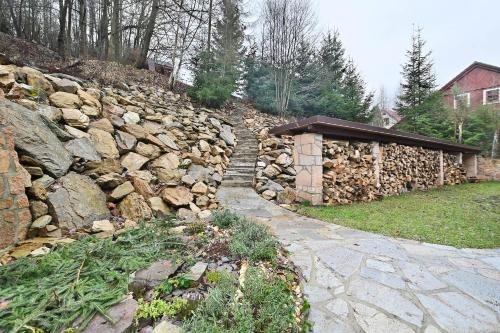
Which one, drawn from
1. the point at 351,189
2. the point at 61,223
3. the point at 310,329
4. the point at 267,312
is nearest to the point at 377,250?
the point at 310,329

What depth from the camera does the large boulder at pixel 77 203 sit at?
2.90 meters

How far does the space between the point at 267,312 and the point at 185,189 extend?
3.23 metres

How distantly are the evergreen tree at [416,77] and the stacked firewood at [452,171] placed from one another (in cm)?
529

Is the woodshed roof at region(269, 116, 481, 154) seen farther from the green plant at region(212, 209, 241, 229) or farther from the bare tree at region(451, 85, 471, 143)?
the bare tree at region(451, 85, 471, 143)

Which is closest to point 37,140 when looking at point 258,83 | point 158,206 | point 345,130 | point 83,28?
point 158,206

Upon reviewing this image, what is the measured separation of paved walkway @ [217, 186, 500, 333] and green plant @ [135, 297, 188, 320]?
0.99 metres

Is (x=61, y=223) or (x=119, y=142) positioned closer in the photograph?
(x=61, y=223)

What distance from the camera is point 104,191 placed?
3615 mm

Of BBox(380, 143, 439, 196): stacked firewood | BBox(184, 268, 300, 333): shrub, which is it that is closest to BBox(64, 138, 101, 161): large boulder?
BBox(184, 268, 300, 333): shrub

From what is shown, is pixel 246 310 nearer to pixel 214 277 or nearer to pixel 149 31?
pixel 214 277

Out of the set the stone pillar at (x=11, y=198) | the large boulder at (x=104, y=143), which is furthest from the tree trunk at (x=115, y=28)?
the stone pillar at (x=11, y=198)

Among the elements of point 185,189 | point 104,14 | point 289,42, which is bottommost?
point 185,189

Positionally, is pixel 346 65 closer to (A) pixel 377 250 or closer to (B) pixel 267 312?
(A) pixel 377 250

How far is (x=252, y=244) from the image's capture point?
8.36ft
